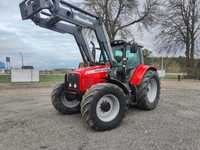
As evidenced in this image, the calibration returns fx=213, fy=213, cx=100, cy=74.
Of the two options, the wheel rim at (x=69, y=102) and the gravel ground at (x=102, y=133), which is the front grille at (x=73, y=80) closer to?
the wheel rim at (x=69, y=102)

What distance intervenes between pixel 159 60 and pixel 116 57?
2925cm

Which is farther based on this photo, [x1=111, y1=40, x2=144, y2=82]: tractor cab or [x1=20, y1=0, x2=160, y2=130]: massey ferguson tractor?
[x1=111, y1=40, x2=144, y2=82]: tractor cab

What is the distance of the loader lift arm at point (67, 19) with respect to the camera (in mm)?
4570

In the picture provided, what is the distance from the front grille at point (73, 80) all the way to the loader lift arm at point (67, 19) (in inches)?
28.6

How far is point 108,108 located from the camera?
16.2 feet

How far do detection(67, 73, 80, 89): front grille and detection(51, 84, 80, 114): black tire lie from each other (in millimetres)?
575

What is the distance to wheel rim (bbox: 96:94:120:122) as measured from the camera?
4.78 metres

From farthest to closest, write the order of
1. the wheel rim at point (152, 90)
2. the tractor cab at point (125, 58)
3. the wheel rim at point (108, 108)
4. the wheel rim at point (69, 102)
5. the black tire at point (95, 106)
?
the wheel rim at point (152, 90), the wheel rim at point (69, 102), the tractor cab at point (125, 58), the wheel rim at point (108, 108), the black tire at point (95, 106)

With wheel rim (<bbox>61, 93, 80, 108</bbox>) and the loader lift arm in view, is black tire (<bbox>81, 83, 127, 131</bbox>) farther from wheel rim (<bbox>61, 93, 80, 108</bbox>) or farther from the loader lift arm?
wheel rim (<bbox>61, 93, 80, 108</bbox>)

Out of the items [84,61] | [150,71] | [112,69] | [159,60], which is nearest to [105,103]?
[112,69]

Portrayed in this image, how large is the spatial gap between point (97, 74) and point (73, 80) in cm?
63

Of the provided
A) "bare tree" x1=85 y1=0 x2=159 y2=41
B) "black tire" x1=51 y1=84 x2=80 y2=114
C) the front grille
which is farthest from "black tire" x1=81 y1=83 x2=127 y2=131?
"bare tree" x1=85 y1=0 x2=159 y2=41

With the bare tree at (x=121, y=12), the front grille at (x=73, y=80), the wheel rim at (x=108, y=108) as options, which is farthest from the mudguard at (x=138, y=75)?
the bare tree at (x=121, y=12)

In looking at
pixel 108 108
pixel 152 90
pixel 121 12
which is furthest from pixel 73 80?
pixel 121 12
